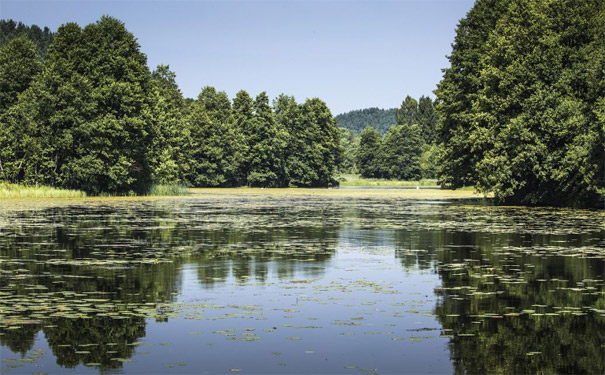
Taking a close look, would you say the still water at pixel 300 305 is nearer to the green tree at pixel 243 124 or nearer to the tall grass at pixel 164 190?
A: the tall grass at pixel 164 190

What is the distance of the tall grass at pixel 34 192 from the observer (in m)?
69.8

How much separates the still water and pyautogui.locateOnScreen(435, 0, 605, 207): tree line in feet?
73.8

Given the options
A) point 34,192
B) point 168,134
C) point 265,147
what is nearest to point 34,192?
point 34,192

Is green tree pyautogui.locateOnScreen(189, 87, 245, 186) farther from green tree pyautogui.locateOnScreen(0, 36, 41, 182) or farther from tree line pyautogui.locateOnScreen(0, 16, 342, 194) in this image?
green tree pyautogui.locateOnScreen(0, 36, 41, 182)

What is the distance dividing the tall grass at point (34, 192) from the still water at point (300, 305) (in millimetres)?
43829

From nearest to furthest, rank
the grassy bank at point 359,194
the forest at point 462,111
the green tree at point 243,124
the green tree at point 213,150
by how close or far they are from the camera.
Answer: the forest at point 462,111 → the grassy bank at point 359,194 → the green tree at point 213,150 → the green tree at point 243,124

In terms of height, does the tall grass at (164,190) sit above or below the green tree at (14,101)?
below

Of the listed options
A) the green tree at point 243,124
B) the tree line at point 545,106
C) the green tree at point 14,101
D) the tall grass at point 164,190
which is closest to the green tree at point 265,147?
the green tree at point 243,124

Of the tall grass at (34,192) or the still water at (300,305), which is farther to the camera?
A: the tall grass at (34,192)

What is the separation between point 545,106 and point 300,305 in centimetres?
4340

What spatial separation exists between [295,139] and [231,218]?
354 ft

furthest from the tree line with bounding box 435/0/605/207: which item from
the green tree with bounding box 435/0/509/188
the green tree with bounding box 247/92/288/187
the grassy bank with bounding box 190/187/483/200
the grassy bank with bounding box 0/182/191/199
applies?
the green tree with bounding box 247/92/288/187

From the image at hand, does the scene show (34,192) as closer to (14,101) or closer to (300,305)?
(14,101)

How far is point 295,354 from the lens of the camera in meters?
10.7
